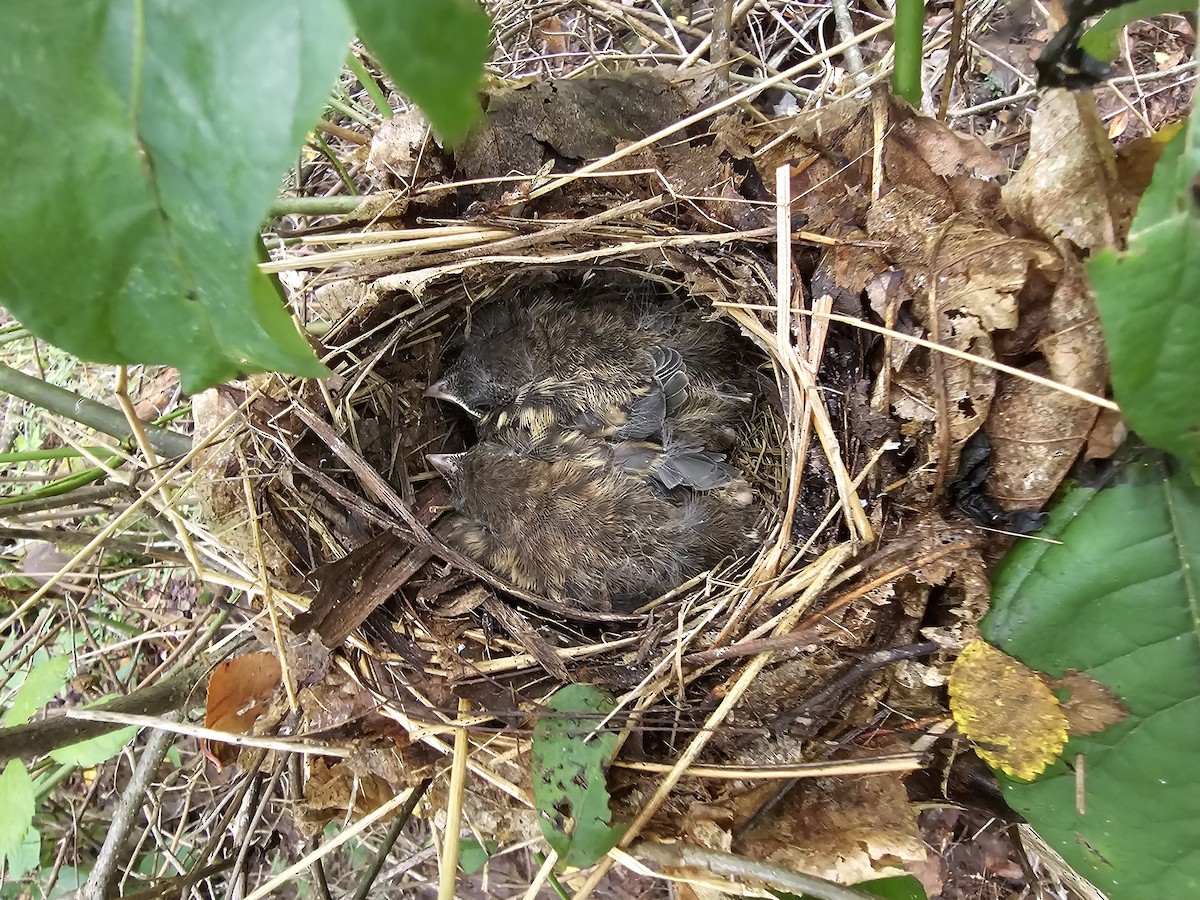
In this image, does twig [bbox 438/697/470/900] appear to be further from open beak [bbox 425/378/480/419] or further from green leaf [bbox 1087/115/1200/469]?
green leaf [bbox 1087/115/1200/469]

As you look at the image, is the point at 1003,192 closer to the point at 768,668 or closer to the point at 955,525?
the point at 955,525

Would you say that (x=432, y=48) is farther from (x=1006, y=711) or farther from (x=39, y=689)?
(x=39, y=689)

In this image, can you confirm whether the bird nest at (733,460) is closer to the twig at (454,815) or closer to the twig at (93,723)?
the twig at (454,815)

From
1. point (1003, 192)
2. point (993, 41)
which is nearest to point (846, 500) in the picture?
point (1003, 192)

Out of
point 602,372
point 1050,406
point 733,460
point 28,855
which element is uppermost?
point 1050,406

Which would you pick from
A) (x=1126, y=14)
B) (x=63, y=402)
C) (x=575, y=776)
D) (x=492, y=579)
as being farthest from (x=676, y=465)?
(x=63, y=402)

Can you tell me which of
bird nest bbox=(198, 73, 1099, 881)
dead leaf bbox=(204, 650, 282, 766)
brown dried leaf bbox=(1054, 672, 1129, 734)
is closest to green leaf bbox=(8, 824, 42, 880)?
dead leaf bbox=(204, 650, 282, 766)
